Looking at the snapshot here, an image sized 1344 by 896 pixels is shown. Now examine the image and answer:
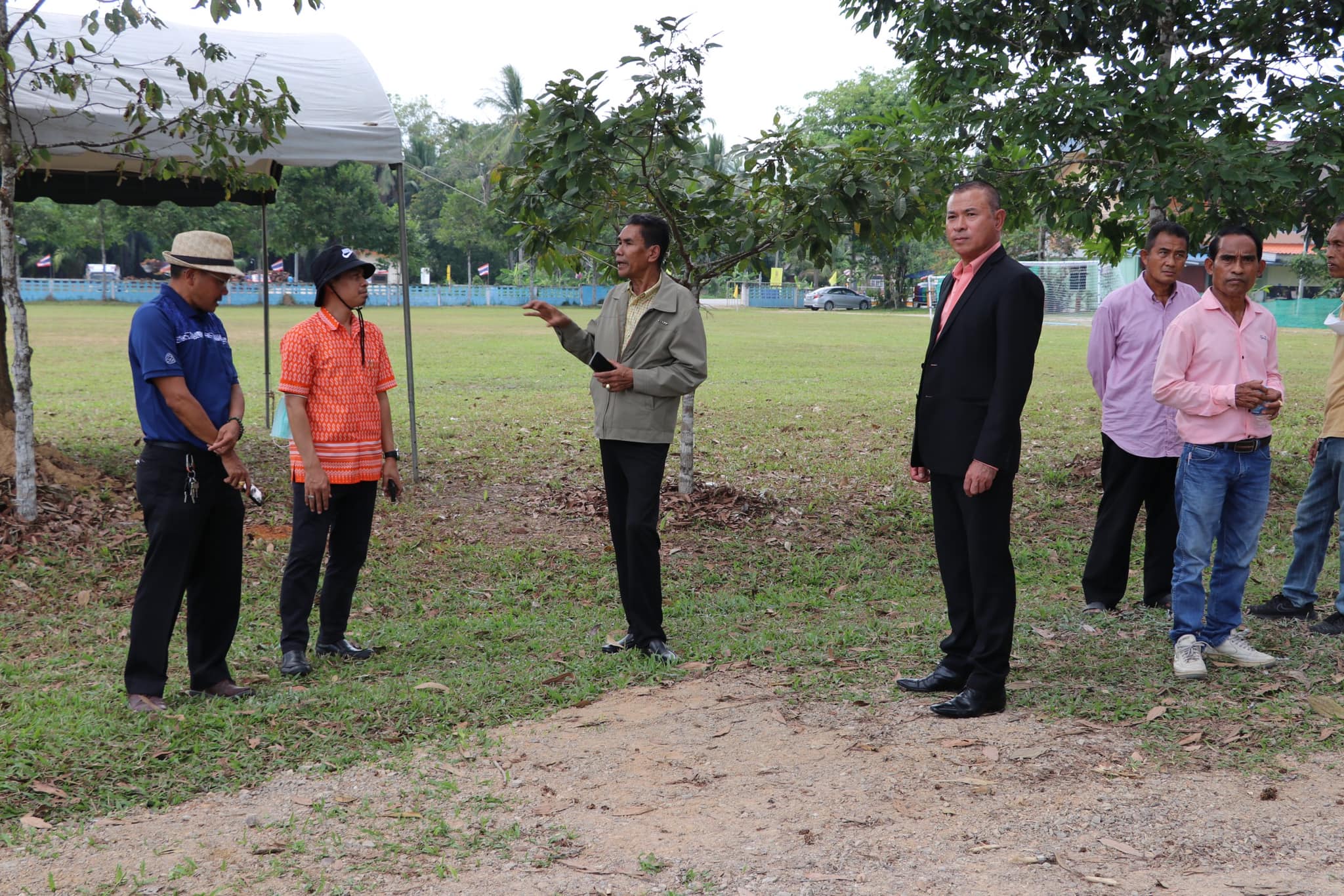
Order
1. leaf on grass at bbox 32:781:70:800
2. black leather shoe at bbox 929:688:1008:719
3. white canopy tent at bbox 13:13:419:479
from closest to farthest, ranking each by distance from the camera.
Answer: leaf on grass at bbox 32:781:70:800 < black leather shoe at bbox 929:688:1008:719 < white canopy tent at bbox 13:13:419:479

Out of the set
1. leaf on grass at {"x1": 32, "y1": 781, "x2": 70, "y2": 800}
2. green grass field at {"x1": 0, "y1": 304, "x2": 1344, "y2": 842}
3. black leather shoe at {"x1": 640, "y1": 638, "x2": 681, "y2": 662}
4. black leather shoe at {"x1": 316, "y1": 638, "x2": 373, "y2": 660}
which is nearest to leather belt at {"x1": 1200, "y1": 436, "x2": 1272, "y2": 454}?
green grass field at {"x1": 0, "y1": 304, "x2": 1344, "y2": 842}

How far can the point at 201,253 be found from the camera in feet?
15.1

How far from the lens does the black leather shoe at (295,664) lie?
5293mm

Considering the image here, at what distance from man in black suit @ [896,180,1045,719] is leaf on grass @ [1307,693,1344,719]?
3.90 feet

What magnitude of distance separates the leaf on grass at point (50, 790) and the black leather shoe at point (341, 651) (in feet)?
5.49

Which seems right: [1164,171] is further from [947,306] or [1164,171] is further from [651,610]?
[651,610]

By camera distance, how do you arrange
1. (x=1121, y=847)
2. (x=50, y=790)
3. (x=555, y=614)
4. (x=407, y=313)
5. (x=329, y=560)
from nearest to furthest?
(x=1121, y=847) → (x=50, y=790) → (x=329, y=560) → (x=555, y=614) → (x=407, y=313)

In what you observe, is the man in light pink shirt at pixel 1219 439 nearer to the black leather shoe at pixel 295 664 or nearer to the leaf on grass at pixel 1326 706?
the leaf on grass at pixel 1326 706

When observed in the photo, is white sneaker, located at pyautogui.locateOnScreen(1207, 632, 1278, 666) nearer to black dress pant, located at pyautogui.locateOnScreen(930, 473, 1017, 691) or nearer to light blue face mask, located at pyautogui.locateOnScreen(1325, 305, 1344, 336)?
black dress pant, located at pyautogui.locateOnScreen(930, 473, 1017, 691)

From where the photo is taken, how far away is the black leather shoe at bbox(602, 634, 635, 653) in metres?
5.60

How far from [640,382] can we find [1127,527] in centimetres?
284

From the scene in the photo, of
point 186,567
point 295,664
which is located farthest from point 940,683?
point 186,567

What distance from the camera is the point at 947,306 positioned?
15.1ft

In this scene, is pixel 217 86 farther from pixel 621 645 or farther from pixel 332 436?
pixel 621 645
